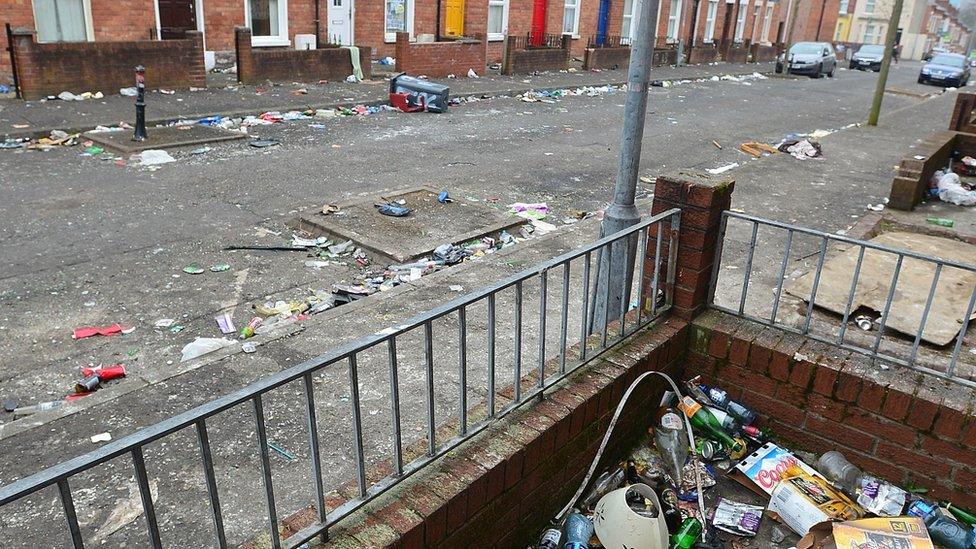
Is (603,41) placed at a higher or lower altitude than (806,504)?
higher

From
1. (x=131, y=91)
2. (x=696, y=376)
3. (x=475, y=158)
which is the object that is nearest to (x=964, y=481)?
(x=696, y=376)

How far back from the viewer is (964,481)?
11.5 ft

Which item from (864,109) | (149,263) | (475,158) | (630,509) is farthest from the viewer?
(864,109)

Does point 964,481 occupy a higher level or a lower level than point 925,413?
lower

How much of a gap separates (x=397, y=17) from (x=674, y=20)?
1838cm

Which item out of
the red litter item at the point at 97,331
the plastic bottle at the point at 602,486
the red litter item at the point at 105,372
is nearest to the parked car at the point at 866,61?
the plastic bottle at the point at 602,486

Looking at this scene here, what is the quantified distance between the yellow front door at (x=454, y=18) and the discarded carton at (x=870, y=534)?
21.6 metres

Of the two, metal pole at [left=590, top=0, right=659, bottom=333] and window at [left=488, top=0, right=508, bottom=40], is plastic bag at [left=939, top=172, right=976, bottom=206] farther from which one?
window at [left=488, top=0, right=508, bottom=40]

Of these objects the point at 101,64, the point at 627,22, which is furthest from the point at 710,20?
the point at 101,64

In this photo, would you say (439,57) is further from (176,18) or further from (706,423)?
(706,423)

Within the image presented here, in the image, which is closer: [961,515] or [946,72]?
[961,515]

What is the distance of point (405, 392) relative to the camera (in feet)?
13.2

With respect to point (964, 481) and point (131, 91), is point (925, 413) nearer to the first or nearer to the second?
point (964, 481)

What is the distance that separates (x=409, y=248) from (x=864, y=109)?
18.3m
